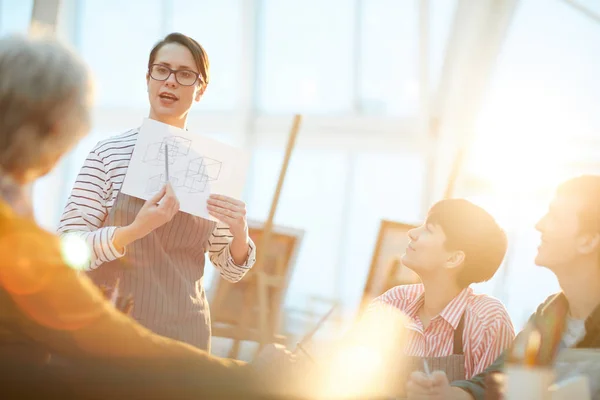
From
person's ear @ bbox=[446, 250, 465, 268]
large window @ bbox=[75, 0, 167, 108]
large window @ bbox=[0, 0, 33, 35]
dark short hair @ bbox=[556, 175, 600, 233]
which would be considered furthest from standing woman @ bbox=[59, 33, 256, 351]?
large window @ bbox=[0, 0, 33, 35]

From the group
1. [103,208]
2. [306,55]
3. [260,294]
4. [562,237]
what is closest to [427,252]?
[562,237]

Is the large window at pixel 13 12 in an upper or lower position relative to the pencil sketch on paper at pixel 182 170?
upper

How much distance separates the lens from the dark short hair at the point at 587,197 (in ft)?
6.33

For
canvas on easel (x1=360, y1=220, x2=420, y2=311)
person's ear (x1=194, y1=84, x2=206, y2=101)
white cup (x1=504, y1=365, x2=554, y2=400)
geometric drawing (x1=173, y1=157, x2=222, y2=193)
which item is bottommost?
canvas on easel (x1=360, y1=220, x2=420, y2=311)

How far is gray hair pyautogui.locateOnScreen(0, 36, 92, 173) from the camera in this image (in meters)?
1.33

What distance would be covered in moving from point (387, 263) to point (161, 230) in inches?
146

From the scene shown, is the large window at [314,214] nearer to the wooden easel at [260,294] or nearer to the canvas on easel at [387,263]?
the canvas on easel at [387,263]

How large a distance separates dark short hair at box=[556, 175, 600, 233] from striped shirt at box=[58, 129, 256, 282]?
3.27 feet

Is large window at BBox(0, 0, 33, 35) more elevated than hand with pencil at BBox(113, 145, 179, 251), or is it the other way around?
large window at BBox(0, 0, 33, 35)

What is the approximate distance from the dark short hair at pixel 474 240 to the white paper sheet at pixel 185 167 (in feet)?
2.38

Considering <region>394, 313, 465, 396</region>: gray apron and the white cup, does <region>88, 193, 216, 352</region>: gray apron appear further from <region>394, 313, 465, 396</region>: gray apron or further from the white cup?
the white cup

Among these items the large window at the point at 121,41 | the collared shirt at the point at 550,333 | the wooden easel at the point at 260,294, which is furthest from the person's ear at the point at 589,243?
the large window at the point at 121,41

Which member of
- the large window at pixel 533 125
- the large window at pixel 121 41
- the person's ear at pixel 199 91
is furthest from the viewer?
the large window at pixel 121 41

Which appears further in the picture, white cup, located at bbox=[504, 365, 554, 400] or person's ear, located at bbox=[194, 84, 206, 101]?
person's ear, located at bbox=[194, 84, 206, 101]
